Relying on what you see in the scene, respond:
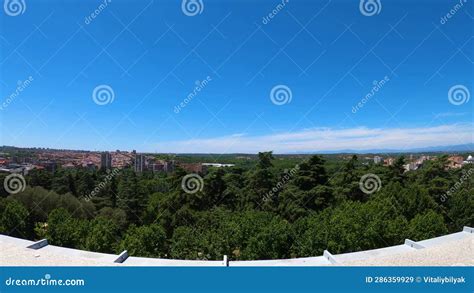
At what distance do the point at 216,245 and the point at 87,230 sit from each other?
416 centimetres

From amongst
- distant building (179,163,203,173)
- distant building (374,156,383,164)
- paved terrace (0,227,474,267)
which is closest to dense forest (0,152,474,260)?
distant building (179,163,203,173)

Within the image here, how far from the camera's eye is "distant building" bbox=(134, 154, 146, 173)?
2293 centimetres

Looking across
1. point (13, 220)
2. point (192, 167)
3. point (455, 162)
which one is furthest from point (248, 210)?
point (455, 162)

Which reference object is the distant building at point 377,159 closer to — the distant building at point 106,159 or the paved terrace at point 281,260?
the paved terrace at point 281,260

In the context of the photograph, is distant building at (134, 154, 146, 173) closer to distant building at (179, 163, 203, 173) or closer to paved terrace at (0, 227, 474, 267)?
distant building at (179, 163, 203, 173)

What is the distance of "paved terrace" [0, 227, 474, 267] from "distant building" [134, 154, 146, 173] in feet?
51.5

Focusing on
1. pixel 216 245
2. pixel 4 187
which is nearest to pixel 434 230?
pixel 216 245

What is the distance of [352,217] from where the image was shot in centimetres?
1001

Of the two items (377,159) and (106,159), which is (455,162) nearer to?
(377,159)

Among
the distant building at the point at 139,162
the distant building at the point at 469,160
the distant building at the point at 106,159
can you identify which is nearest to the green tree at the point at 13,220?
the distant building at the point at 106,159

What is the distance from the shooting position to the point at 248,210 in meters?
15.1

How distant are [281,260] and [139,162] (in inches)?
717

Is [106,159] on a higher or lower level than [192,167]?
higher

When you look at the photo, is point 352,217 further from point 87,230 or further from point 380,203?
point 87,230
